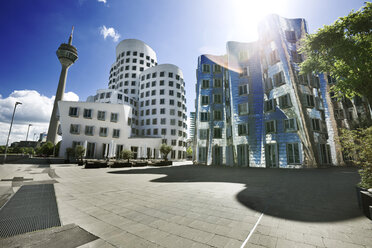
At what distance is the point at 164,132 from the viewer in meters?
49.2

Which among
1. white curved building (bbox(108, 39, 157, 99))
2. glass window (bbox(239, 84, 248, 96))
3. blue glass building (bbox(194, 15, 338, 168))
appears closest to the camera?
blue glass building (bbox(194, 15, 338, 168))

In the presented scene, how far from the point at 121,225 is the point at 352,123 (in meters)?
30.9

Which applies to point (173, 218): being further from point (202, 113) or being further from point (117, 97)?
point (117, 97)

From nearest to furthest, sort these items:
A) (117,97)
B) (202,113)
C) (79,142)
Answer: (202,113) → (79,142) → (117,97)

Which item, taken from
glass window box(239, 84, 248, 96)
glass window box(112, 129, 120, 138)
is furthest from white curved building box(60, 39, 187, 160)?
glass window box(239, 84, 248, 96)

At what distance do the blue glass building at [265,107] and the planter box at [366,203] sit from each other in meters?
16.4

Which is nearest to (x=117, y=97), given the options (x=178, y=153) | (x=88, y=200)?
(x=178, y=153)

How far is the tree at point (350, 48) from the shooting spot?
30.8ft

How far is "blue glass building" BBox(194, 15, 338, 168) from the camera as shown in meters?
18.7

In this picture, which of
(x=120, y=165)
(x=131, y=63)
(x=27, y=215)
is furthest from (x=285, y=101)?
(x=131, y=63)

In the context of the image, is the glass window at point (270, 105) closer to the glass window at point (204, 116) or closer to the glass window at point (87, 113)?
the glass window at point (204, 116)

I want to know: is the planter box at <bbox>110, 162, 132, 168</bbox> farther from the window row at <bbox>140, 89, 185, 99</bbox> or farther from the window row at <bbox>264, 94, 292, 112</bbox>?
the window row at <bbox>140, 89, 185, 99</bbox>

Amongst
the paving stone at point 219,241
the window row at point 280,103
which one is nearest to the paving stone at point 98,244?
the paving stone at point 219,241

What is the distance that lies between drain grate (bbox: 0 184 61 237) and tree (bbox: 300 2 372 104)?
15.0 metres
